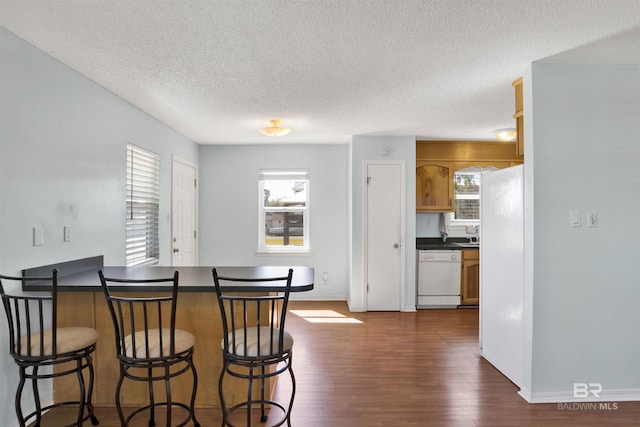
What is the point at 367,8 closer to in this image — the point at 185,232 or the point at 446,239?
the point at 185,232

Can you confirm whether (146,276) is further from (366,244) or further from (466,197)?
(466,197)

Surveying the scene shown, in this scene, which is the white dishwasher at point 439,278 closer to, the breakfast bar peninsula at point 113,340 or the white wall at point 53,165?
the breakfast bar peninsula at point 113,340

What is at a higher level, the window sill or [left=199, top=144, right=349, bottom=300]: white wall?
[left=199, top=144, right=349, bottom=300]: white wall

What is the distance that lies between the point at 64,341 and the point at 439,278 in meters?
4.46

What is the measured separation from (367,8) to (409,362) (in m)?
2.85

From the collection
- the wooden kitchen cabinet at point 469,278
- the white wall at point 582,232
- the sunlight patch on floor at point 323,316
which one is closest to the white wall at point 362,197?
the sunlight patch on floor at point 323,316

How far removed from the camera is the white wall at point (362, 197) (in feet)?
17.0

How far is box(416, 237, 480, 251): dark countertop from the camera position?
5309 mm

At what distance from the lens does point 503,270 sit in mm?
Result: 3176

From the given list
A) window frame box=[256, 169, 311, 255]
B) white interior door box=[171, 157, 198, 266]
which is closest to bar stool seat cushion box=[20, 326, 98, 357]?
white interior door box=[171, 157, 198, 266]

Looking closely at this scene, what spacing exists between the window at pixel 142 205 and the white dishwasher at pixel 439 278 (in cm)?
344

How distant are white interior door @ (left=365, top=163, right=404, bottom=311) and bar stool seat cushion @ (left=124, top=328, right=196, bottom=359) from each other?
3.25 m

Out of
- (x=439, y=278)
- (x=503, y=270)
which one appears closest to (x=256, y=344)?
(x=503, y=270)

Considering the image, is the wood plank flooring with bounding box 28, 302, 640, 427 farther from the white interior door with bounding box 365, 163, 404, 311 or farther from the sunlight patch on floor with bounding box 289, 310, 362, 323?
the white interior door with bounding box 365, 163, 404, 311
